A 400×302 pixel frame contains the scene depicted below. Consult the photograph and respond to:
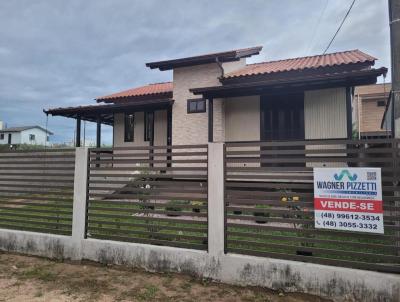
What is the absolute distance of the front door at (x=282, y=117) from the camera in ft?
33.1

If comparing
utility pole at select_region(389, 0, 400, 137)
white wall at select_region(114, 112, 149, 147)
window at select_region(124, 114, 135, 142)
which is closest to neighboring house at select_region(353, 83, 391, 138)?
white wall at select_region(114, 112, 149, 147)

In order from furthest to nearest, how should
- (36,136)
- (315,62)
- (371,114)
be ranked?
(36,136)
(371,114)
(315,62)

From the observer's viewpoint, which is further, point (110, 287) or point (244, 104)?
point (244, 104)

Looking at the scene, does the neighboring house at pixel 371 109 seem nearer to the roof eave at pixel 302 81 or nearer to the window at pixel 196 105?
the roof eave at pixel 302 81

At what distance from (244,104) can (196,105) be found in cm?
203

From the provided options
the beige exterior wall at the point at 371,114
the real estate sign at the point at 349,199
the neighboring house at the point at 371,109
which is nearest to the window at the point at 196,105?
the real estate sign at the point at 349,199

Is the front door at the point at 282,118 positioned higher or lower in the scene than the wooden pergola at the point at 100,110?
lower

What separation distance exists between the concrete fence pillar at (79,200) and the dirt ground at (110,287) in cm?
43

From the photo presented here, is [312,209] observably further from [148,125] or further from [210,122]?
[148,125]

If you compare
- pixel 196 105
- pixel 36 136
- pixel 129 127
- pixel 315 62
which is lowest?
pixel 129 127

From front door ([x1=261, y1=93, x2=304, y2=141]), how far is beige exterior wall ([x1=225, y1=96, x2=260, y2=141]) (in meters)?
0.25

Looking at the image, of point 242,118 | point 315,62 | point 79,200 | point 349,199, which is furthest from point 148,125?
point 349,199

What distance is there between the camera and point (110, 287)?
3.95 metres

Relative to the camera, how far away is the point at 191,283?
4.03m
